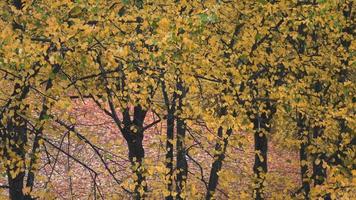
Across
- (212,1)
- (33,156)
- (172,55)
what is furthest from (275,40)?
(33,156)

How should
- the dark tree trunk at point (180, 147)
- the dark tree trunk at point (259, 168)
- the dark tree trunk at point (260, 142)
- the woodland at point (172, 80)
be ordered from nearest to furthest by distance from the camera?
the woodland at point (172, 80)
the dark tree trunk at point (180, 147)
the dark tree trunk at point (260, 142)
the dark tree trunk at point (259, 168)

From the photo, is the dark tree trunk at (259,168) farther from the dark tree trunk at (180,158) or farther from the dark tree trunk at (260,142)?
the dark tree trunk at (180,158)

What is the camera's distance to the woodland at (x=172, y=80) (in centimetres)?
834

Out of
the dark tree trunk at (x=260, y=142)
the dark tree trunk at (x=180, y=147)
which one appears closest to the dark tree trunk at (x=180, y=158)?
the dark tree trunk at (x=180, y=147)

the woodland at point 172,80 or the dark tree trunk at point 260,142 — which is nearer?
the woodland at point 172,80

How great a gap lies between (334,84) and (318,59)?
89 centimetres

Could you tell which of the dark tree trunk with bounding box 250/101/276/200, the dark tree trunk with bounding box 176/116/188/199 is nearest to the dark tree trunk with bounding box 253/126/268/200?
the dark tree trunk with bounding box 250/101/276/200

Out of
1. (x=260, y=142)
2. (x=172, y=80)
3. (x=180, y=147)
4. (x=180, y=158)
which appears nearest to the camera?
(x=172, y=80)

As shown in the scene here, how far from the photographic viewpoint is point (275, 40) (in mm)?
13492

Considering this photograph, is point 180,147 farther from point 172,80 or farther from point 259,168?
point 259,168

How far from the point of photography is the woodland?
8344mm

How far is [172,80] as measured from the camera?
9336 mm

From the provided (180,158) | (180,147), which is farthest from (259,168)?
(180,147)

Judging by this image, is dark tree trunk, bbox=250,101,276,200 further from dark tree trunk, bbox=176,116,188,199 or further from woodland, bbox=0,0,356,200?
dark tree trunk, bbox=176,116,188,199
